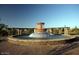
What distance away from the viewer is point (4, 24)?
11.3ft

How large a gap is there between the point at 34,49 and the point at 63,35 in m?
0.41

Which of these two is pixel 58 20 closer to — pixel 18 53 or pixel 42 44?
pixel 42 44

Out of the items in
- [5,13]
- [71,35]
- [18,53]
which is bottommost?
[18,53]

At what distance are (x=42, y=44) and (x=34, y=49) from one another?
12cm

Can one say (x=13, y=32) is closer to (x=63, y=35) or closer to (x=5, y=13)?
(x=5, y=13)

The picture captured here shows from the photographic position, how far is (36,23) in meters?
3.45

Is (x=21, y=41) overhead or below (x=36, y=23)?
below

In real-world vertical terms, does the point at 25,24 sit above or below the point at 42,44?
above

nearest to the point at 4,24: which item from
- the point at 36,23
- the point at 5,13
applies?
the point at 5,13

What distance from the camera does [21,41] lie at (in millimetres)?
3438

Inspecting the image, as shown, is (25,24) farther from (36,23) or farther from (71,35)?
(71,35)

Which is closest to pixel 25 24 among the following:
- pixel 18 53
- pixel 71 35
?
pixel 18 53

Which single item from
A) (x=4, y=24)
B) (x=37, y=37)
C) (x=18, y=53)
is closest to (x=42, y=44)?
(x=37, y=37)

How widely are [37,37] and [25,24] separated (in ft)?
0.74
